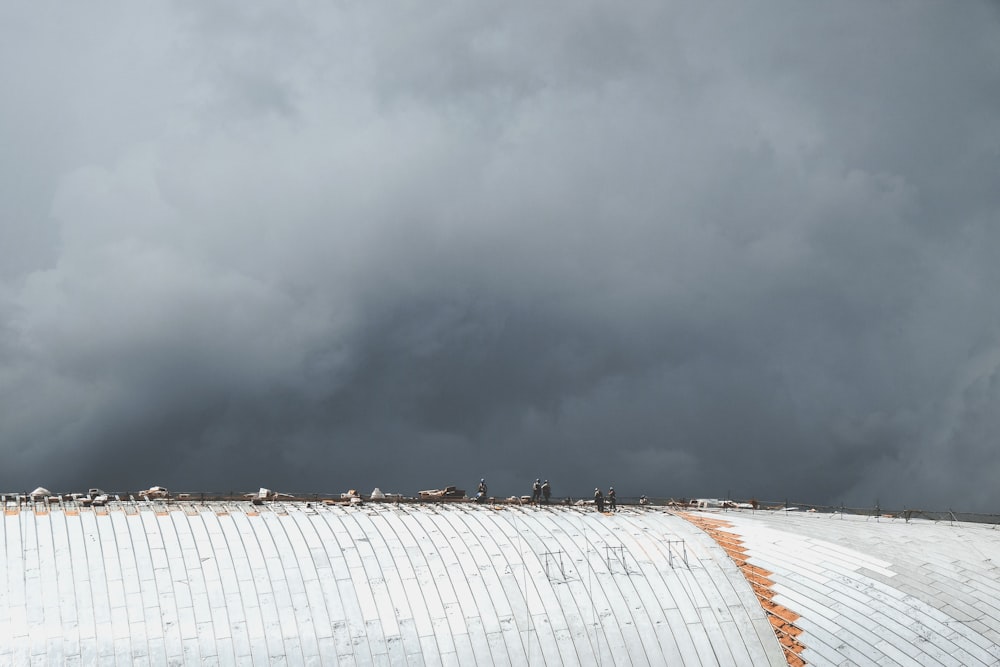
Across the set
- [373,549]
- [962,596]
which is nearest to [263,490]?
[373,549]

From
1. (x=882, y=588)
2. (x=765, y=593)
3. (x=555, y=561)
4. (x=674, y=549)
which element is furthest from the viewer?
(x=674, y=549)

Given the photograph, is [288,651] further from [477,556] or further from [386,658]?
[477,556]

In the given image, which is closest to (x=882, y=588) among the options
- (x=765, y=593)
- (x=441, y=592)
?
(x=765, y=593)

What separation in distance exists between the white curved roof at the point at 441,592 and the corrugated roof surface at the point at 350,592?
0.48ft

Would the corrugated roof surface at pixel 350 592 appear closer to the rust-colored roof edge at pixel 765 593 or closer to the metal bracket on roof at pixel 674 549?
the metal bracket on roof at pixel 674 549

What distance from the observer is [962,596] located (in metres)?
99.6

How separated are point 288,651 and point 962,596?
59451 millimetres

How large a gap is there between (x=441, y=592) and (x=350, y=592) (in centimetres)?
714

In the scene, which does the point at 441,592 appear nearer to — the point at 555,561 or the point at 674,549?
the point at 555,561

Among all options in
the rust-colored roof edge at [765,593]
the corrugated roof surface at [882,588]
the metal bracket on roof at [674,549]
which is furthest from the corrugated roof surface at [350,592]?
the corrugated roof surface at [882,588]

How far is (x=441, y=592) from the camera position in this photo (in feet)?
Answer: 288

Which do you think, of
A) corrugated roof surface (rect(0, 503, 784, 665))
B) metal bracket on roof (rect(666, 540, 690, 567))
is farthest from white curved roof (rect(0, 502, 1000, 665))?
metal bracket on roof (rect(666, 540, 690, 567))

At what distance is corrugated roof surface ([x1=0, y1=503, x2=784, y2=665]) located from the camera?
78375mm

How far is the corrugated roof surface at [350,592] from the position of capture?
78375 mm
